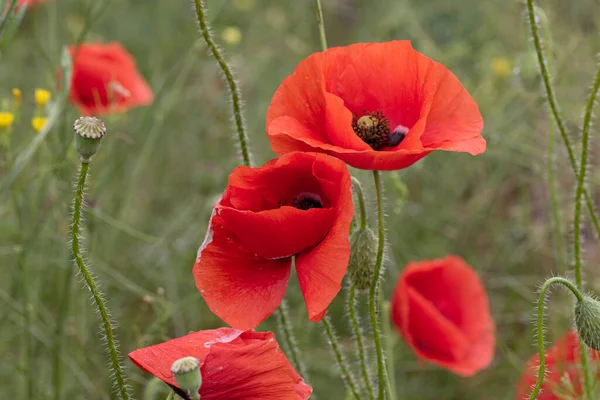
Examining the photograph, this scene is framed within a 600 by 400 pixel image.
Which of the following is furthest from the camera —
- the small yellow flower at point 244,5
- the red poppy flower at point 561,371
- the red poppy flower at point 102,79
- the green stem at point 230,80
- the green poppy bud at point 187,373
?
the small yellow flower at point 244,5

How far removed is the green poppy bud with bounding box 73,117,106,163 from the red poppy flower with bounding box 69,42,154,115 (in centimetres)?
98

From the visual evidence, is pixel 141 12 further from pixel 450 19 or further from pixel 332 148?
A: pixel 332 148

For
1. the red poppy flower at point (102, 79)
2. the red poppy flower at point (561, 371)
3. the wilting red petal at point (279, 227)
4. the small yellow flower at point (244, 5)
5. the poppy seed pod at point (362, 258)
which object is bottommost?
the red poppy flower at point (561, 371)

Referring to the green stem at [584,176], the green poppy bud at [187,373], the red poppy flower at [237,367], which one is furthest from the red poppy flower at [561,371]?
the green poppy bud at [187,373]

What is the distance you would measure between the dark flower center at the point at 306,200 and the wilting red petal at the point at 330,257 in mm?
88

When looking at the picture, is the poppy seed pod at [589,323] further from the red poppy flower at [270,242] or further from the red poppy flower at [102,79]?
the red poppy flower at [102,79]

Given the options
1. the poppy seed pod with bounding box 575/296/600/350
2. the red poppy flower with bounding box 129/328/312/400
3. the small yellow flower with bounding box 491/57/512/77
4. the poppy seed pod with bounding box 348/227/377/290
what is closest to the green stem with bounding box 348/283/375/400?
the poppy seed pod with bounding box 348/227/377/290

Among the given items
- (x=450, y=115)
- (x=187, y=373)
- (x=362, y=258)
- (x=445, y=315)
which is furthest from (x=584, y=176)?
(x=445, y=315)

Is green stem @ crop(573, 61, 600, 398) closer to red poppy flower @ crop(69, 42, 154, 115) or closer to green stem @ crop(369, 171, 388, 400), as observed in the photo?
green stem @ crop(369, 171, 388, 400)

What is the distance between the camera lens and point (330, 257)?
2.65 ft

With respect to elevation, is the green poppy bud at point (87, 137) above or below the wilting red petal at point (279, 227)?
above

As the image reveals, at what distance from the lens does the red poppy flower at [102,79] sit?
1.80m

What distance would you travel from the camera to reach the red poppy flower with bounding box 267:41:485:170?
0.87m

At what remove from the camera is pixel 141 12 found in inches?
129
